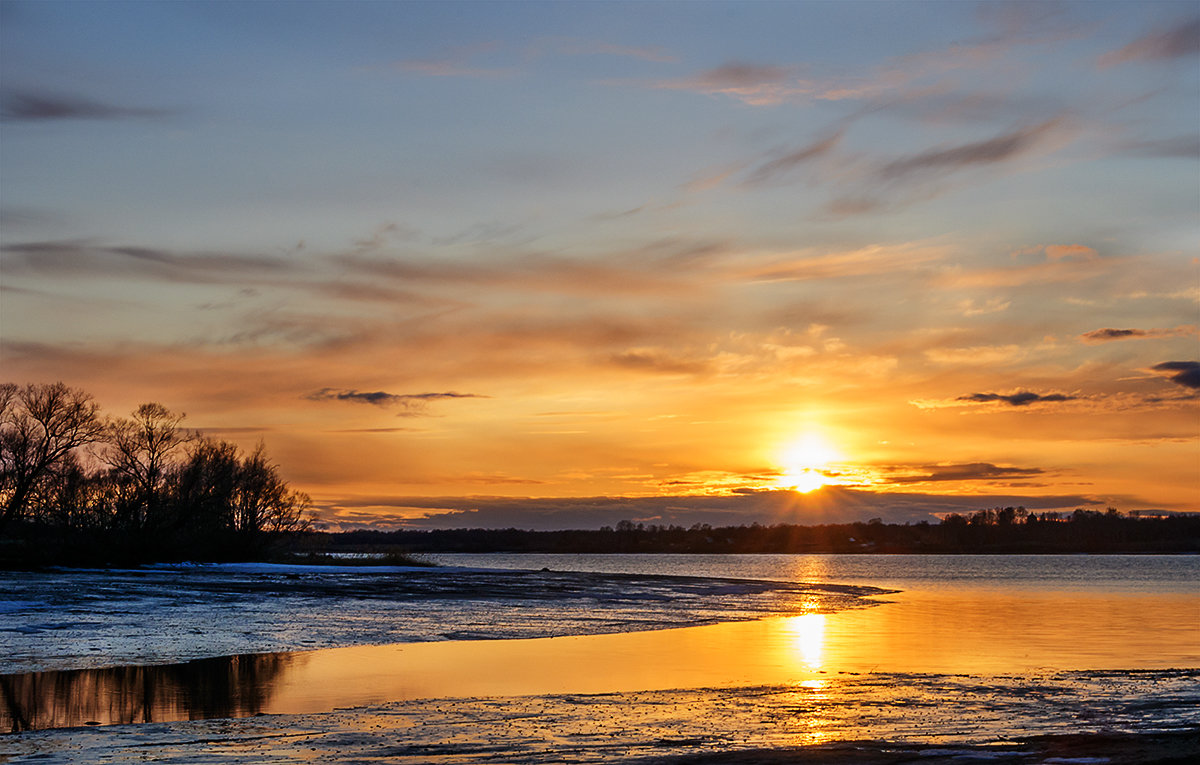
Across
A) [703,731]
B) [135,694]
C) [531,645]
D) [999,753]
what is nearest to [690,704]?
[703,731]

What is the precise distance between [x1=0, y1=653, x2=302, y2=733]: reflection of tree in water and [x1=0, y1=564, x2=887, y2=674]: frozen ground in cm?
151

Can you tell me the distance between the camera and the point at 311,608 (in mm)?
39812

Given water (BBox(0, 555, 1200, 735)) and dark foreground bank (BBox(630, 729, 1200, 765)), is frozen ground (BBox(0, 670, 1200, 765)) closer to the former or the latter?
dark foreground bank (BBox(630, 729, 1200, 765))

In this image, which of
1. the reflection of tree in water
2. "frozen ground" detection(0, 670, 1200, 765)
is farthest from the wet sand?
the reflection of tree in water

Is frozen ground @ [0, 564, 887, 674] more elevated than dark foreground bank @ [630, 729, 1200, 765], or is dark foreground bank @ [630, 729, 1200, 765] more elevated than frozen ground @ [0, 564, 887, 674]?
dark foreground bank @ [630, 729, 1200, 765]

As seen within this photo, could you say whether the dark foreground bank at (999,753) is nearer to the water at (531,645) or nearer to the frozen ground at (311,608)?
the water at (531,645)

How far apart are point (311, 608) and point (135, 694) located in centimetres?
2106

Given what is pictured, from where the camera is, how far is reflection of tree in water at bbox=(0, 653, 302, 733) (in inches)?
659

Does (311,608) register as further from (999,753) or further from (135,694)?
(999,753)

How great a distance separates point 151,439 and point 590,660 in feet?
219

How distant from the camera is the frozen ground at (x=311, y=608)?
27250 mm

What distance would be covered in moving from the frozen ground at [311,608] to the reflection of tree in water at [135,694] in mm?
1510

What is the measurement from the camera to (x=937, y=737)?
14.5m

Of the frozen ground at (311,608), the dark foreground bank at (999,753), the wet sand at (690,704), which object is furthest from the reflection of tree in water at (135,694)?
the dark foreground bank at (999,753)
